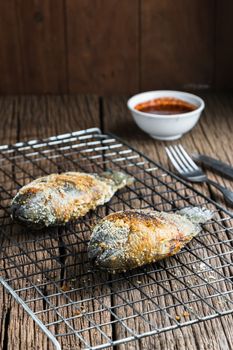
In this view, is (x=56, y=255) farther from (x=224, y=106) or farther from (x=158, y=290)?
(x=224, y=106)

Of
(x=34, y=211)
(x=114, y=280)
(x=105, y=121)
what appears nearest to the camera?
→ (x=114, y=280)

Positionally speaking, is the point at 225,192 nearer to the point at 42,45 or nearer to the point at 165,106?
the point at 165,106

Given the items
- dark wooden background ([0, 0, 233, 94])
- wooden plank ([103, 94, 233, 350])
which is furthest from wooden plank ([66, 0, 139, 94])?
wooden plank ([103, 94, 233, 350])

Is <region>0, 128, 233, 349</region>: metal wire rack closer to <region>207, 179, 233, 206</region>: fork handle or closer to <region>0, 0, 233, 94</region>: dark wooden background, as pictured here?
<region>207, 179, 233, 206</region>: fork handle

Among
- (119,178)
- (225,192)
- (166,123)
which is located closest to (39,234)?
(119,178)

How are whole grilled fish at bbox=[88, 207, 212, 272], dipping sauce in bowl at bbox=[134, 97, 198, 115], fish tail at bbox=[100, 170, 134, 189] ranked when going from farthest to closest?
dipping sauce in bowl at bbox=[134, 97, 198, 115], fish tail at bbox=[100, 170, 134, 189], whole grilled fish at bbox=[88, 207, 212, 272]

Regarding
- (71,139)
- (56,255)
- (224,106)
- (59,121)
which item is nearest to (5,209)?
(56,255)
